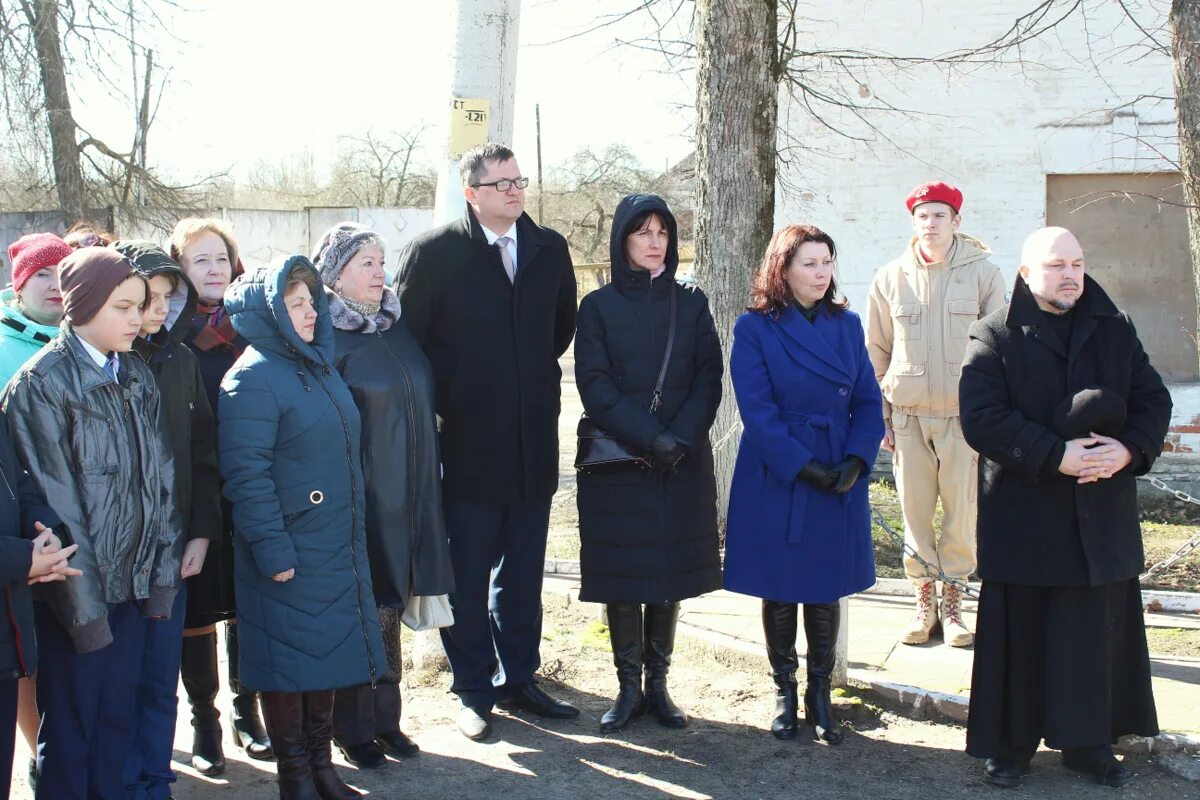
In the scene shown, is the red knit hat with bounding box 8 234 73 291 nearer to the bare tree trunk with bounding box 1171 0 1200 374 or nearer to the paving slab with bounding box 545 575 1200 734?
the paving slab with bounding box 545 575 1200 734

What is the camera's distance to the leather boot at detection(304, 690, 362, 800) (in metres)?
4.11

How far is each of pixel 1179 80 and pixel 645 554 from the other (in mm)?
3536

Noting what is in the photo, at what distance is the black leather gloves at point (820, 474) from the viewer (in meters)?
4.55

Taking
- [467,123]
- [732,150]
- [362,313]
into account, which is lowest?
[362,313]

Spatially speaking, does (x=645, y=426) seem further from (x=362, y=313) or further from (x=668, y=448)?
(x=362, y=313)

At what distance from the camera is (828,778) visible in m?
4.37

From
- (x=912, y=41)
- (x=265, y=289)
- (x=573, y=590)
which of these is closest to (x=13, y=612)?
(x=265, y=289)

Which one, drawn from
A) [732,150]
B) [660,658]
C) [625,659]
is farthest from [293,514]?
[732,150]

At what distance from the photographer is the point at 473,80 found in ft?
19.1

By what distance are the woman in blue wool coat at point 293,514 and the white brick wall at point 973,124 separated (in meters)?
6.65

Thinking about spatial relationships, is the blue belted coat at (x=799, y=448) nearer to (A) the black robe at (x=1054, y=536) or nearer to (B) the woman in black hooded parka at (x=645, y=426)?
(B) the woman in black hooded parka at (x=645, y=426)

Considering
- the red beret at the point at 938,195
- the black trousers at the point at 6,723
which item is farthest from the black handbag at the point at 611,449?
the black trousers at the point at 6,723

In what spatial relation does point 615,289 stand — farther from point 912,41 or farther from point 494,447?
point 912,41

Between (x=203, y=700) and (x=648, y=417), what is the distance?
6.61ft
